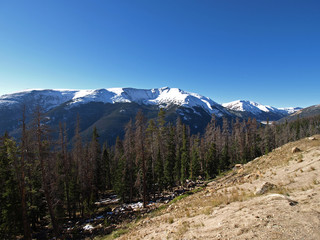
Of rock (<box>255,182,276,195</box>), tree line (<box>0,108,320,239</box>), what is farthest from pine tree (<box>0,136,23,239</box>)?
rock (<box>255,182,276,195</box>)

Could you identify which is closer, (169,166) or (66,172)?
(66,172)

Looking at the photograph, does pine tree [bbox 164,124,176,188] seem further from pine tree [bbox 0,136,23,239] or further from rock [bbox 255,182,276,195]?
rock [bbox 255,182,276,195]

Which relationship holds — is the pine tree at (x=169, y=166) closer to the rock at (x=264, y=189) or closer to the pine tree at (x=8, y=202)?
the pine tree at (x=8, y=202)

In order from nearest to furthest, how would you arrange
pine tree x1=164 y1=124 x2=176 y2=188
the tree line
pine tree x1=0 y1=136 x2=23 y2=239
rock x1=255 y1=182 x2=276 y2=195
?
1. rock x1=255 y1=182 x2=276 y2=195
2. the tree line
3. pine tree x1=0 y1=136 x2=23 y2=239
4. pine tree x1=164 y1=124 x2=176 y2=188

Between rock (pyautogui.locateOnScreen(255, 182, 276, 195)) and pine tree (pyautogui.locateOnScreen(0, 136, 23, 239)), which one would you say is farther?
pine tree (pyautogui.locateOnScreen(0, 136, 23, 239))

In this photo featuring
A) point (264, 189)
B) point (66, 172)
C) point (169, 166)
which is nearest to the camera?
point (264, 189)

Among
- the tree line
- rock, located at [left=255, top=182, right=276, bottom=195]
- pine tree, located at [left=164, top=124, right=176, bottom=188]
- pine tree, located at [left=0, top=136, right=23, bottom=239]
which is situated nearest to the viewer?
rock, located at [left=255, top=182, right=276, bottom=195]

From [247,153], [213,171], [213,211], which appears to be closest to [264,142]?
[247,153]

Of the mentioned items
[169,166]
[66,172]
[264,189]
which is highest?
[264,189]

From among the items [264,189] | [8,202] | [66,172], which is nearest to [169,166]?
[66,172]

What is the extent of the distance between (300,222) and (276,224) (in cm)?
78

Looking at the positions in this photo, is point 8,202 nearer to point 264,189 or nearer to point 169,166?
→ point 169,166

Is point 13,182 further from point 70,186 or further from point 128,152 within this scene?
point 128,152

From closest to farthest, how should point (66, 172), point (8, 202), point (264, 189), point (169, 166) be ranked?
1. point (264, 189)
2. point (8, 202)
3. point (66, 172)
4. point (169, 166)
